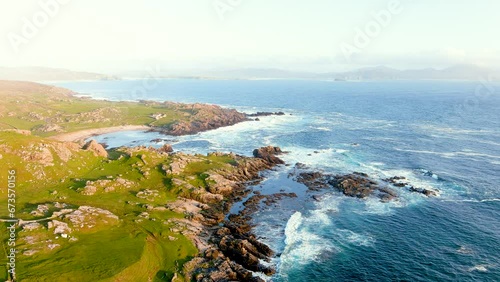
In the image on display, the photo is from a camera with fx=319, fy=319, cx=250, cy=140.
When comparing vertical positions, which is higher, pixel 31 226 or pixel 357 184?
pixel 31 226

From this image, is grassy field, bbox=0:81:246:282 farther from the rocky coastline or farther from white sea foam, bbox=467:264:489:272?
white sea foam, bbox=467:264:489:272

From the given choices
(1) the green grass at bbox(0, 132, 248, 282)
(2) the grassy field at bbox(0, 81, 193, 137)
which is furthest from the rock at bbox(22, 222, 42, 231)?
(2) the grassy field at bbox(0, 81, 193, 137)

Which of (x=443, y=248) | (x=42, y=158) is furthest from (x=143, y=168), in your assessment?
(x=443, y=248)

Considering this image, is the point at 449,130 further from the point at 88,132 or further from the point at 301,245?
the point at 88,132

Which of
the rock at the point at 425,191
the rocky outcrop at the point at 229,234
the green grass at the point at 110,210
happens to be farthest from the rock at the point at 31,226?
the rock at the point at 425,191

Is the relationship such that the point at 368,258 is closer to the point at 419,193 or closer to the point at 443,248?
the point at 443,248

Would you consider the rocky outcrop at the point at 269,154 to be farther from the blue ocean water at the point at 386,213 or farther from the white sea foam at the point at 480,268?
the white sea foam at the point at 480,268

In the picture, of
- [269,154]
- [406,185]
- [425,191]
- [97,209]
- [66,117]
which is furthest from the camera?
[66,117]

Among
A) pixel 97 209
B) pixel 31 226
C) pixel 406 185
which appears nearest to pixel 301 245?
pixel 97 209
